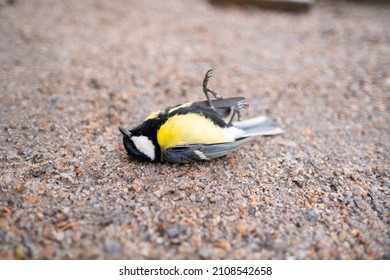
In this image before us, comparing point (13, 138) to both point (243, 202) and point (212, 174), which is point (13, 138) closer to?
point (212, 174)

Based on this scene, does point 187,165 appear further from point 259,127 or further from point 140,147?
point 259,127

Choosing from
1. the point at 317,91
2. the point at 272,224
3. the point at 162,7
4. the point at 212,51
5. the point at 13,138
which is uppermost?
the point at 162,7

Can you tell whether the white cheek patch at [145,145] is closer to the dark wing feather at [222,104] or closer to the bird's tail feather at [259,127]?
the dark wing feather at [222,104]

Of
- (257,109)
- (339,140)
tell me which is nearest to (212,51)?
(257,109)

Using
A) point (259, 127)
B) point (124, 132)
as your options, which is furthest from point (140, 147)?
point (259, 127)

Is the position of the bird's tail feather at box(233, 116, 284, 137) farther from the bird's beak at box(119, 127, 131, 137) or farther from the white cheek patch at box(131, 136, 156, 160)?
the bird's beak at box(119, 127, 131, 137)

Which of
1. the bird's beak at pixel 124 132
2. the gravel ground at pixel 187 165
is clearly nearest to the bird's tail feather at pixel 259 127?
the gravel ground at pixel 187 165
